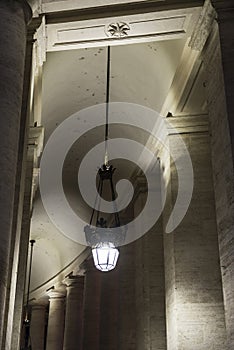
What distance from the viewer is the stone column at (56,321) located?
20.8m

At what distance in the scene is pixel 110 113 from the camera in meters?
12.5

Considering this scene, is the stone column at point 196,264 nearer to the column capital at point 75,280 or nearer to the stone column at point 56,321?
the column capital at point 75,280

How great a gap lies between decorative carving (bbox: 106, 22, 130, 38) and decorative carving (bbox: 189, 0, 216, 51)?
37.4 inches

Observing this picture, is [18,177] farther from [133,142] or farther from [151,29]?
[133,142]

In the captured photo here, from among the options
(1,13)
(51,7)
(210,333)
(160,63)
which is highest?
(160,63)

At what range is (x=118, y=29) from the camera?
7.82 metres

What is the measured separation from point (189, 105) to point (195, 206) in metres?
1.86

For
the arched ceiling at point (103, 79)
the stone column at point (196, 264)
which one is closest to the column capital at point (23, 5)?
the arched ceiling at point (103, 79)

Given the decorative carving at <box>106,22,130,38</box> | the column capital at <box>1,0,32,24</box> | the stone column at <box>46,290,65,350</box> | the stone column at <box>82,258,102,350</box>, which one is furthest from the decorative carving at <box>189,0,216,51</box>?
the stone column at <box>46,290,65,350</box>

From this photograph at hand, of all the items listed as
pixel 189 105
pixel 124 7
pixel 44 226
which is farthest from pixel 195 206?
pixel 44 226

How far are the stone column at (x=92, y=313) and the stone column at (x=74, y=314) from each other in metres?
2.36

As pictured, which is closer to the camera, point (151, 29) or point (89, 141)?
point (151, 29)

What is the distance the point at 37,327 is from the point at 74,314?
5.54m

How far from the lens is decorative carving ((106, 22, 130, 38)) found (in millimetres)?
7730
